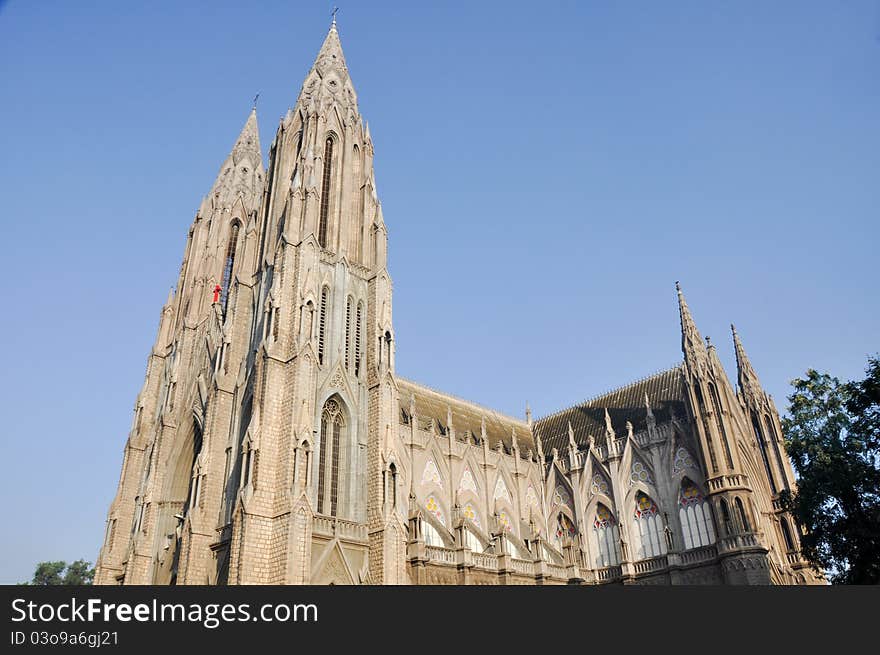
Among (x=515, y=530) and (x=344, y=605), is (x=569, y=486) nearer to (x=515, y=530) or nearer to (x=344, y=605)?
(x=515, y=530)

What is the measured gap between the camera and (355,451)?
32.0m

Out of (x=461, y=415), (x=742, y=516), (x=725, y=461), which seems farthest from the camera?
(x=461, y=415)

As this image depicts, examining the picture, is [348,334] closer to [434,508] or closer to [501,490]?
[434,508]

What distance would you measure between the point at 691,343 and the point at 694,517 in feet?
34.1

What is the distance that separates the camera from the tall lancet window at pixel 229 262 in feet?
154

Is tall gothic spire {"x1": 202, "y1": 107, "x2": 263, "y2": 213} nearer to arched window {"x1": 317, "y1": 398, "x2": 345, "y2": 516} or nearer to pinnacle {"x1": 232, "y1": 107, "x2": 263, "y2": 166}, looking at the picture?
pinnacle {"x1": 232, "y1": 107, "x2": 263, "y2": 166}

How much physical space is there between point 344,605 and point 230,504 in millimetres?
17610

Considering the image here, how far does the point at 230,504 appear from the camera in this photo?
31047mm

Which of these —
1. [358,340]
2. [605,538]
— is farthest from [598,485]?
[358,340]

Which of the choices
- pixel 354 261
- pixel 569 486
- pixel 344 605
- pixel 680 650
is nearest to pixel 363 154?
pixel 354 261

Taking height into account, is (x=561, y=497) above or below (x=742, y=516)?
above

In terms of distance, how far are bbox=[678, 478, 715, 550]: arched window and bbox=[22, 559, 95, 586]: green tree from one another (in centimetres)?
6752

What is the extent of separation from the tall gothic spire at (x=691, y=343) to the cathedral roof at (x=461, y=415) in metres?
13.5

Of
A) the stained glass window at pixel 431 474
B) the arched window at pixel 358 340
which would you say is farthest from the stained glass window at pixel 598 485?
the arched window at pixel 358 340
